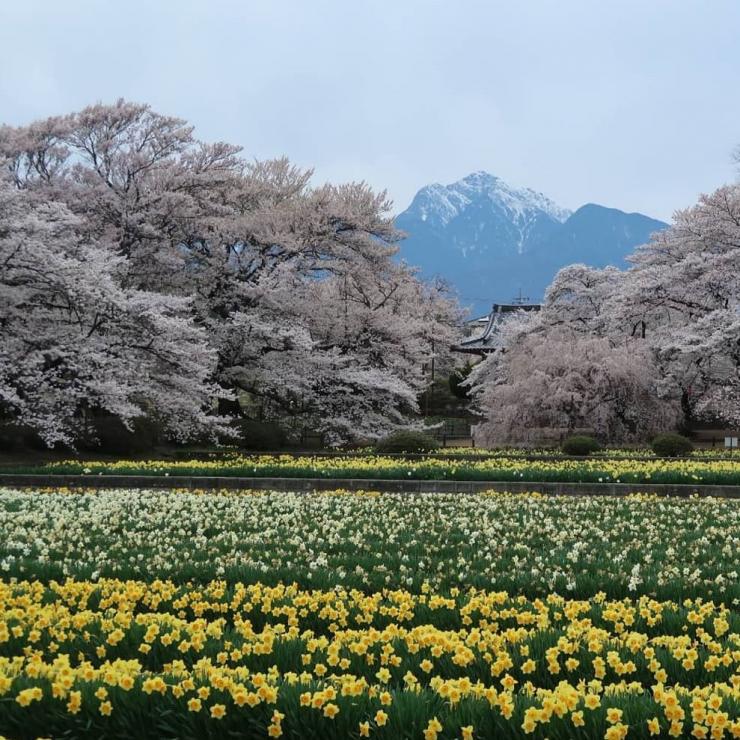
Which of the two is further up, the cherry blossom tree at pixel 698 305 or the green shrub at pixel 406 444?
the cherry blossom tree at pixel 698 305

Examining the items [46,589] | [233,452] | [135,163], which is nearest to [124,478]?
[233,452]

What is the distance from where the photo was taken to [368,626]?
5.48 m

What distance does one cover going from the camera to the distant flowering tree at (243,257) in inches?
1194

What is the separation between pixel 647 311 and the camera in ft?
123

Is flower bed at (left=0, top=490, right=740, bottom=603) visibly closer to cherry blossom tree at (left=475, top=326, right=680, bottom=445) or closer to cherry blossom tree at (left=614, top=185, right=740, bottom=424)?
cherry blossom tree at (left=475, top=326, right=680, bottom=445)

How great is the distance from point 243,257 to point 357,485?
1782 cm

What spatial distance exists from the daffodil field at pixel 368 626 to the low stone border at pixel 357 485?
171 inches

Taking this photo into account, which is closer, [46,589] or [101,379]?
[46,589]

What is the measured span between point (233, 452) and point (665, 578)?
2062cm

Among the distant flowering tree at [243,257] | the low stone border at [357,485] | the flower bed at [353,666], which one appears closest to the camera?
the flower bed at [353,666]

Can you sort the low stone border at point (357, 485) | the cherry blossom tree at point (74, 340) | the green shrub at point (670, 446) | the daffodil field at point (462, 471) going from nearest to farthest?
the low stone border at point (357, 485), the daffodil field at point (462, 471), the cherry blossom tree at point (74, 340), the green shrub at point (670, 446)

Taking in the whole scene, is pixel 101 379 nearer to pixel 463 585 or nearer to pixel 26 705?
pixel 463 585

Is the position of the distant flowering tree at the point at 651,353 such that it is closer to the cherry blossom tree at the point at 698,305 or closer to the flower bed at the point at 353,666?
the cherry blossom tree at the point at 698,305

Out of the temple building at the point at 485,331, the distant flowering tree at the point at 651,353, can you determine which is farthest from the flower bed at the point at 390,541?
the temple building at the point at 485,331
